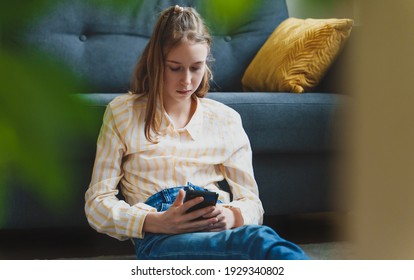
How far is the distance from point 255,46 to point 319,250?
2.01 feet

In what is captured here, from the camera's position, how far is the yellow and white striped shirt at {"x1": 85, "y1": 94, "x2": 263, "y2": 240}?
3.94 ft

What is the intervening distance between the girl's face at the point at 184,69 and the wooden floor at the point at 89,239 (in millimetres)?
412

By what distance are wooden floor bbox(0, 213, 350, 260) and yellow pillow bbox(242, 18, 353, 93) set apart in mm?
366

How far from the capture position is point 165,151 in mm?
1226

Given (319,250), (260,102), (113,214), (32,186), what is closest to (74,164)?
(113,214)

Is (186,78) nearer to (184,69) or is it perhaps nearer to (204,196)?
(184,69)

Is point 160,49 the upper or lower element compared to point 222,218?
upper

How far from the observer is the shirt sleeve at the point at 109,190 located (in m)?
1.17

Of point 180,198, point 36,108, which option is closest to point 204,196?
point 180,198

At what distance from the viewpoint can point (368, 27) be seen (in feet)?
0.75

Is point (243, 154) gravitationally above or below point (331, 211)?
above

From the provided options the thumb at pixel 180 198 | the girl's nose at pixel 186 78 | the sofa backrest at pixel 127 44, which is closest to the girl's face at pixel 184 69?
the girl's nose at pixel 186 78

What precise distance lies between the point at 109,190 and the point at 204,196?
24 centimetres
